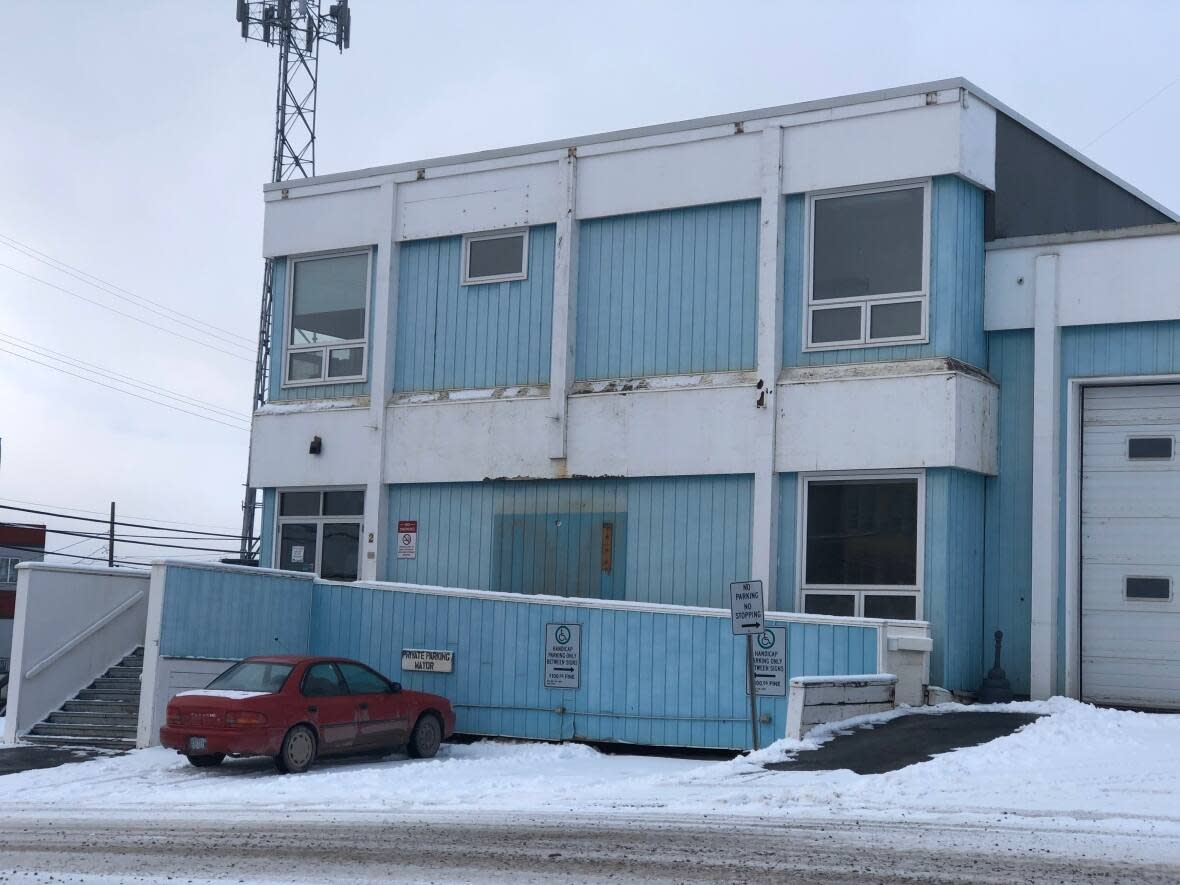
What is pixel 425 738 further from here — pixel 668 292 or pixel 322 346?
pixel 322 346

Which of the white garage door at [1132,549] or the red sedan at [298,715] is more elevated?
the white garage door at [1132,549]

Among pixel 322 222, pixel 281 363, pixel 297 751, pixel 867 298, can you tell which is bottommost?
pixel 297 751

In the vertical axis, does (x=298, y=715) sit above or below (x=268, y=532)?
below

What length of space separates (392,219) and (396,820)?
42.9ft

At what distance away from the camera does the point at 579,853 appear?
421 inches

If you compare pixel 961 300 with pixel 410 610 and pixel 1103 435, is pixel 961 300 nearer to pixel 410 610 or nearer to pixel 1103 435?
pixel 1103 435

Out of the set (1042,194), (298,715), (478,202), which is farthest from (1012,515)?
(298,715)

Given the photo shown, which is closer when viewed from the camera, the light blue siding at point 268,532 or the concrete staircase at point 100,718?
the concrete staircase at point 100,718

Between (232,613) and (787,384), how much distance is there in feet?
27.1

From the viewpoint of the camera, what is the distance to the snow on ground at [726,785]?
1224cm

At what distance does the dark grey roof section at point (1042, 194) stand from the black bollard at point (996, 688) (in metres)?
5.80

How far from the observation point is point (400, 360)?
77.9 feet

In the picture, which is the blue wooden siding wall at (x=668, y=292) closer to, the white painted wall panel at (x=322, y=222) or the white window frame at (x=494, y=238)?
the white window frame at (x=494, y=238)

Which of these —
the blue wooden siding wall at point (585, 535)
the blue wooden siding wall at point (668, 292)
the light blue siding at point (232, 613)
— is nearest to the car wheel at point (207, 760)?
the light blue siding at point (232, 613)
